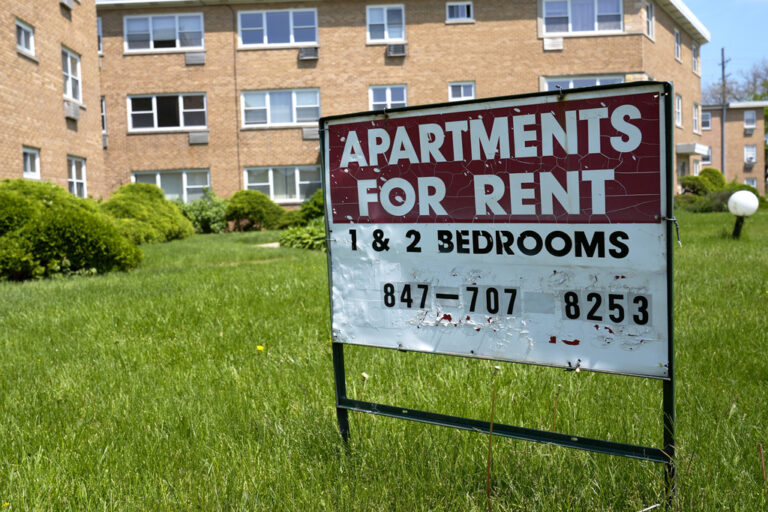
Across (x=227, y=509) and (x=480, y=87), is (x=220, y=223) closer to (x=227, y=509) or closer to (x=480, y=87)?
(x=480, y=87)

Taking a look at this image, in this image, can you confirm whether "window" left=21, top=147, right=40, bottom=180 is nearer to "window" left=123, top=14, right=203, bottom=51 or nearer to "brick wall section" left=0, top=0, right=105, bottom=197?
"brick wall section" left=0, top=0, right=105, bottom=197

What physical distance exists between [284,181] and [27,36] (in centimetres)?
1250

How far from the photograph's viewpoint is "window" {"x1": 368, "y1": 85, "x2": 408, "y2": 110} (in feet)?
96.4

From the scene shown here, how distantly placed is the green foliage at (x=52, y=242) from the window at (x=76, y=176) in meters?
10.8

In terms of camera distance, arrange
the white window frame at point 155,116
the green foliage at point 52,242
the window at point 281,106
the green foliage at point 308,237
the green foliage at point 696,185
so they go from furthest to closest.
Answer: the green foliage at point 696,185, the window at point 281,106, the white window frame at point 155,116, the green foliage at point 308,237, the green foliage at point 52,242

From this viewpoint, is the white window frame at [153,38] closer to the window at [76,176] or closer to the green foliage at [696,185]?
the window at [76,176]

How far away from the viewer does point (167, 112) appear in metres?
29.4

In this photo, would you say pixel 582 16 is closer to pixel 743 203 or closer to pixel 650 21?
pixel 650 21

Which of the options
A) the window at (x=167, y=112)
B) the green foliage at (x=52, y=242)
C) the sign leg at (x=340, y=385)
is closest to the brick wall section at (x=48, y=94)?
the window at (x=167, y=112)

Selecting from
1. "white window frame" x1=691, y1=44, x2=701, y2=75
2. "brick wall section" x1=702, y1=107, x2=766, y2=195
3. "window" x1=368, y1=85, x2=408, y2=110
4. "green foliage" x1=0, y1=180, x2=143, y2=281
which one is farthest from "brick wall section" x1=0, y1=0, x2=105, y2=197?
"brick wall section" x1=702, y1=107, x2=766, y2=195

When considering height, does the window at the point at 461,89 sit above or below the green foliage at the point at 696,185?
above

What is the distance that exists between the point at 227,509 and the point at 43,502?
75 cm

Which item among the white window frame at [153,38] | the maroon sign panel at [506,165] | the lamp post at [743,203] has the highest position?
the white window frame at [153,38]

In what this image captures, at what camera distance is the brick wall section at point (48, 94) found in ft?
58.0
